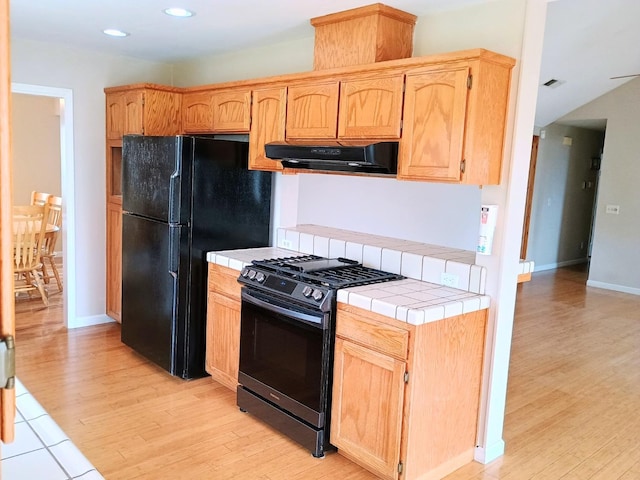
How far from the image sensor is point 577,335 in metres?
5.05

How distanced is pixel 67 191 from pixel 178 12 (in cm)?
214

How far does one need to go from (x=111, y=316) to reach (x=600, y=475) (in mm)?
3920

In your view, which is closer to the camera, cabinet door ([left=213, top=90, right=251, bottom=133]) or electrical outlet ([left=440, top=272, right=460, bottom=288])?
electrical outlet ([left=440, top=272, right=460, bottom=288])

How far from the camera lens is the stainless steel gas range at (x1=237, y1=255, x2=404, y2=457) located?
2.68 m

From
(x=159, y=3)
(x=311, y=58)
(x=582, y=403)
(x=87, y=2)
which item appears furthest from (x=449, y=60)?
(x=582, y=403)

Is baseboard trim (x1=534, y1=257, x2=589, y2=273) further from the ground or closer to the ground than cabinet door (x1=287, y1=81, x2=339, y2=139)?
closer to the ground

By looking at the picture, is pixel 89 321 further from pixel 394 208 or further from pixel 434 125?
pixel 434 125

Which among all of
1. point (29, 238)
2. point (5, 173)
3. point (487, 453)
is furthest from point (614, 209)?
point (5, 173)

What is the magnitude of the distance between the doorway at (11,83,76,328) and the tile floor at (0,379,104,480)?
12.0 feet

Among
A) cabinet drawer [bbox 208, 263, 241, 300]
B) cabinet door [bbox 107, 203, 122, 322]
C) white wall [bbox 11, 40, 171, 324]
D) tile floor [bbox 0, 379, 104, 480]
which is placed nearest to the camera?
tile floor [bbox 0, 379, 104, 480]

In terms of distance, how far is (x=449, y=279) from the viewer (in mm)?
2816

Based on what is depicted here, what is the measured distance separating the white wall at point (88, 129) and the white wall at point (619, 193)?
236 inches

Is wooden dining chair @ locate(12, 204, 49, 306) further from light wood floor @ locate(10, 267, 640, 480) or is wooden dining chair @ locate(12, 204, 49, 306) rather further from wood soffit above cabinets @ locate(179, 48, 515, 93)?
wood soffit above cabinets @ locate(179, 48, 515, 93)

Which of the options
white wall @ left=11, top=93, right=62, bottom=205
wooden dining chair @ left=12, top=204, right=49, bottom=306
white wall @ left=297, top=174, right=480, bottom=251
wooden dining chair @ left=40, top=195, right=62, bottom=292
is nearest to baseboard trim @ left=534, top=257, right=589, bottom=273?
white wall @ left=297, top=174, right=480, bottom=251
